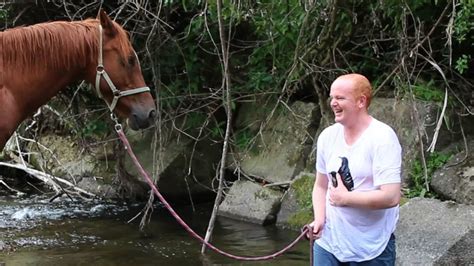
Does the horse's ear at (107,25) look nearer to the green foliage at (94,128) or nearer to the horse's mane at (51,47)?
the horse's mane at (51,47)

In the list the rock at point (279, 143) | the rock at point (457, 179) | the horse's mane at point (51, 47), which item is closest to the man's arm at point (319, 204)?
the horse's mane at point (51, 47)

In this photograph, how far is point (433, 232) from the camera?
4699mm

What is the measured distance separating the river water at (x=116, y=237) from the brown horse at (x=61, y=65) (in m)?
1.75

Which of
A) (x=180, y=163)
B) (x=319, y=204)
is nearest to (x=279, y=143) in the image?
(x=180, y=163)

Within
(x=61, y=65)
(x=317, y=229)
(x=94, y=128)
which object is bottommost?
(x=94, y=128)

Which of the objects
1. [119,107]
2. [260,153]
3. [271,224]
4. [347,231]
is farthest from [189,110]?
[347,231]

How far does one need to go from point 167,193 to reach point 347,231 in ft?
17.7

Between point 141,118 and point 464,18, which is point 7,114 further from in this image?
point 464,18

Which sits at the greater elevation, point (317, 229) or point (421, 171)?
point (317, 229)

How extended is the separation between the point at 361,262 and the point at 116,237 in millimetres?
4065

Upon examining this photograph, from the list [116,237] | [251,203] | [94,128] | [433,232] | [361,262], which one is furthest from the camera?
[94,128]

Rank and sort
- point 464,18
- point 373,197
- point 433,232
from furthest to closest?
point 464,18 < point 433,232 < point 373,197

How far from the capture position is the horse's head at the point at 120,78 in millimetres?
4184

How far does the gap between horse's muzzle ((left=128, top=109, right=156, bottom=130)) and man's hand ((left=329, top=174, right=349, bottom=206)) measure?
1.84 metres
